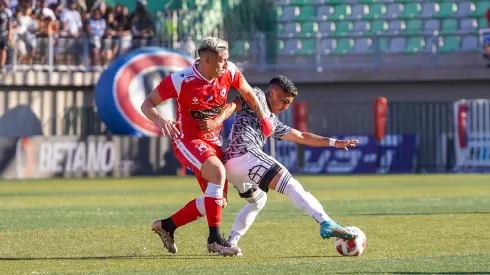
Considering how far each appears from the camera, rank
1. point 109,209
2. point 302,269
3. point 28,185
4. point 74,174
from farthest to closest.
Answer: point 74,174 → point 28,185 → point 109,209 → point 302,269

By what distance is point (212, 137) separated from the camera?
1010 centimetres

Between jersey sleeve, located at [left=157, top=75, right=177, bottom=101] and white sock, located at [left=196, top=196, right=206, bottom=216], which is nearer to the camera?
jersey sleeve, located at [left=157, top=75, right=177, bottom=101]

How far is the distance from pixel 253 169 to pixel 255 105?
20.8 inches

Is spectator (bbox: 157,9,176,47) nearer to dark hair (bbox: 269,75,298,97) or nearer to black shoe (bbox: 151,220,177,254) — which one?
black shoe (bbox: 151,220,177,254)

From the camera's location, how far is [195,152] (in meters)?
9.84

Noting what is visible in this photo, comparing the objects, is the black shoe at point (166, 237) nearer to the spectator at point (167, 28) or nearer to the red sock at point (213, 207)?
the red sock at point (213, 207)

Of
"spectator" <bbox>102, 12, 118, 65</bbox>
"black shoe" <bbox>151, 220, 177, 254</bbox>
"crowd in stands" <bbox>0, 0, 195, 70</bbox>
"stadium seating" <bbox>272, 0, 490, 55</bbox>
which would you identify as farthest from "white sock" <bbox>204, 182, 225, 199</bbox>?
"stadium seating" <bbox>272, 0, 490, 55</bbox>

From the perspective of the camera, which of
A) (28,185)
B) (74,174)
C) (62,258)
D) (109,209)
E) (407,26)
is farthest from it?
(407,26)

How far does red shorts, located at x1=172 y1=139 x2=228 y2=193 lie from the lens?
9.80 metres

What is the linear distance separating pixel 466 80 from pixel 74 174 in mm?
10527

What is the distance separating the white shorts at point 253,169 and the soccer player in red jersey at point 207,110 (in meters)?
0.14

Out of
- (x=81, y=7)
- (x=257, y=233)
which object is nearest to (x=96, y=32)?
(x=81, y=7)

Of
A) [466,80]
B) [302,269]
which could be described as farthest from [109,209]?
[466,80]

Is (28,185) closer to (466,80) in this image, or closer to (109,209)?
(109,209)
